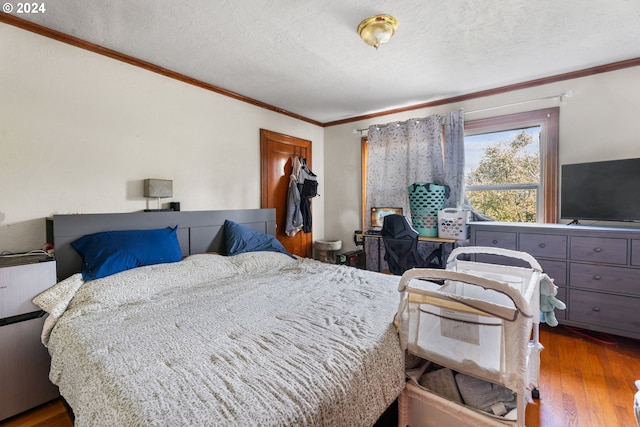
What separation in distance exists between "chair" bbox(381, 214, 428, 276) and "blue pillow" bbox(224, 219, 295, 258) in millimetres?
1064

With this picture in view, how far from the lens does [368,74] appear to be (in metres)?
2.77

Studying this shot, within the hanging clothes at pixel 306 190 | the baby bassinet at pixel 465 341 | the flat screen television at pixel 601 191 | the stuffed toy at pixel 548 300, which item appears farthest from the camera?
the hanging clothes at pixel 306 190

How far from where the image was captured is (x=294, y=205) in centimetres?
388

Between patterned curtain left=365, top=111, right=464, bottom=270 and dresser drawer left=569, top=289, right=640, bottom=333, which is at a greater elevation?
patterned curtain left=365, top=111, right=464, bottom=270

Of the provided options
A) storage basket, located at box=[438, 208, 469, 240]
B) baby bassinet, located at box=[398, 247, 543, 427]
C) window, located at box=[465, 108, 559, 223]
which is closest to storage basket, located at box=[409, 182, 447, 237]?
storage basket, located at box=[438, 208, 469, 240]

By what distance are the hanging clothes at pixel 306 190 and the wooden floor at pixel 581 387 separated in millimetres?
2904

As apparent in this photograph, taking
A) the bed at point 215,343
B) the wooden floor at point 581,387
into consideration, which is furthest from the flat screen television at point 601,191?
the bed at point 215,343

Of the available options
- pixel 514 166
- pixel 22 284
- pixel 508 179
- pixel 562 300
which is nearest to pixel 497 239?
pixel 562 300

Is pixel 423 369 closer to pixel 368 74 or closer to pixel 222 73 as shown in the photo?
pixel 368 74

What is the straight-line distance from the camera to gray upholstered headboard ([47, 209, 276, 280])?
1987 millimetres

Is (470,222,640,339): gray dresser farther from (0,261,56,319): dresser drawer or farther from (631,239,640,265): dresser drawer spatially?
(0,261,56,319): dresser drawer

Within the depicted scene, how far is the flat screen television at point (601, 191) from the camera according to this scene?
2383 millimetres

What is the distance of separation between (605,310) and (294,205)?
3.28m

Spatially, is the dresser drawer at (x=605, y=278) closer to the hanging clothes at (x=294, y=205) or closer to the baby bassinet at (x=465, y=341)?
the baby bassinet at (x=465, y=341)
